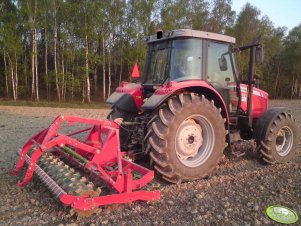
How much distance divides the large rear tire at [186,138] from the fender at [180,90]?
0.14m

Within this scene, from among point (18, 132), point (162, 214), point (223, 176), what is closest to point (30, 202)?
point (162, 214)

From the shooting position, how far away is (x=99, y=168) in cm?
369

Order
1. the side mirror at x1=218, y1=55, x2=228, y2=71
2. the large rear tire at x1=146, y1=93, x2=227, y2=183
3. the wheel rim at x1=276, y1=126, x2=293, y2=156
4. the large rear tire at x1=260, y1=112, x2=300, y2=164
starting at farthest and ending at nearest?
the wheel rim at x1=276, y1=126, x2=293, y2=156 → the large rear tire at x1=260, y1=112, x2=300, y2=164 → the side mirror at x1=218, y1=55, x2=228, y2=71 → the large rear tire at x1=146, y1=93, x2=227, y2=183

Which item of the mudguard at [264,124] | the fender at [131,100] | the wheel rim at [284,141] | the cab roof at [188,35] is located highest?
the cab roof at [188,35]

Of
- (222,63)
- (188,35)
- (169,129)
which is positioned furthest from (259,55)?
(169,129)

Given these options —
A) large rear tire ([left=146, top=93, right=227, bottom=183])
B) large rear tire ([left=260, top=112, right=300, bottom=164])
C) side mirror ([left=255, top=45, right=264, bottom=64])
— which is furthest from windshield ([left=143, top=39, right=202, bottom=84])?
large rear tire ([left=260, top=112, right=300, bottom=164])

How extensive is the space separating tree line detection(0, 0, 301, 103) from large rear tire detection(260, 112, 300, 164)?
18340 mm

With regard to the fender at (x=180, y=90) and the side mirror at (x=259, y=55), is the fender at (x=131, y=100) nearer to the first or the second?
the fender at (x=180, y=90)

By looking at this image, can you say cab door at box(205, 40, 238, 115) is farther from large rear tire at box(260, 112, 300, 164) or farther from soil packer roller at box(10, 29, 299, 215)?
large rear tire at box(260, 112, 300, 164)

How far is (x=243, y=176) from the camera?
471cm

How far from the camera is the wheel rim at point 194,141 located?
454cm

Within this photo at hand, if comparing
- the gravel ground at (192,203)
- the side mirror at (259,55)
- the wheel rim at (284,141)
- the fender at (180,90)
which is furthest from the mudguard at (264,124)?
the side mirror at (259,55)

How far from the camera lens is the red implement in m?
3.30

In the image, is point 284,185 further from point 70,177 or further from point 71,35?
point 71,35
